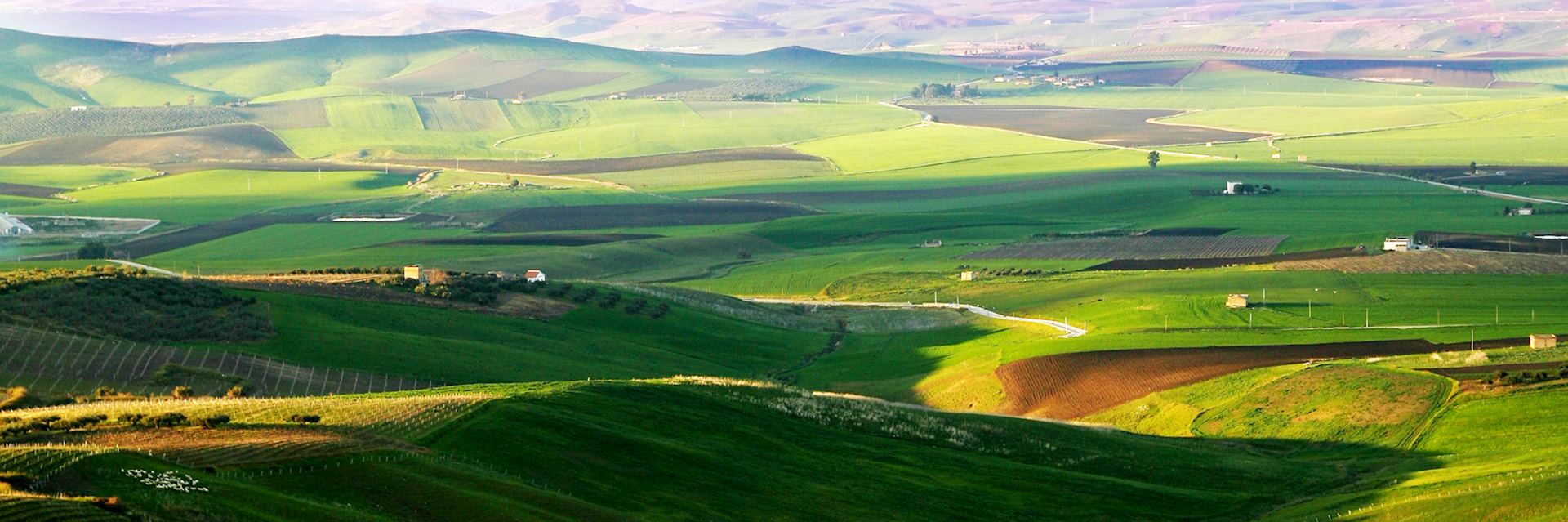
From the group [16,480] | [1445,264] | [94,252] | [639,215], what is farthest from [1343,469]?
[639,215]

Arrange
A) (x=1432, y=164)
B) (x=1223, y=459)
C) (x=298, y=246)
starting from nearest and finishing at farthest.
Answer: (x=1223, y=459) → (x=298, y=246) → (x=1432, y=164)

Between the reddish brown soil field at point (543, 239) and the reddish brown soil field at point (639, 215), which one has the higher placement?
the reddish brown soil field at point (543, 239)

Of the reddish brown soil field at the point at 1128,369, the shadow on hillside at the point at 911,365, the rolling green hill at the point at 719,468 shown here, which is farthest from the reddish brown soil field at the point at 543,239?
the rolling green hill at the point at 719,468

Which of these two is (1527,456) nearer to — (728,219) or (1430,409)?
(1430,409)

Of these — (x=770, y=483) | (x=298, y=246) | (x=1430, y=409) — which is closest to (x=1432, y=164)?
(x=298, y=246)

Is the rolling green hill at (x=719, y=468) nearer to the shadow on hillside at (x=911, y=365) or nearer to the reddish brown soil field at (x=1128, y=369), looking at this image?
the reddish brown soil field at (x=1128, y=369)

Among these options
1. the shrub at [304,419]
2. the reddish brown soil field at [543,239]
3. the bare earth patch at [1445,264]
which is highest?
the shrub at [304,419]
